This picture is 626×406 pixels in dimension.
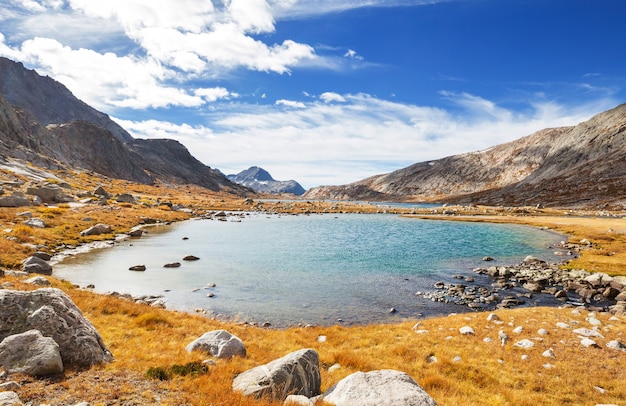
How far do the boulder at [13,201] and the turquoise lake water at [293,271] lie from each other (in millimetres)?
22187

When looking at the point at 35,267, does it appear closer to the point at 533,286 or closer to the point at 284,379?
the point at 284,379

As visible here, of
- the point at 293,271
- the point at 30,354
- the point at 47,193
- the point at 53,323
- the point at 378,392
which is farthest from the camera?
the point at 47,193

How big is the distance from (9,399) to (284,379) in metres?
6.40

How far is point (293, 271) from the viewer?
39.5 metres

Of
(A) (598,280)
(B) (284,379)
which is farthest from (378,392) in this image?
(A) (598,280)

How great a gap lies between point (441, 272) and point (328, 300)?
59.3 ft

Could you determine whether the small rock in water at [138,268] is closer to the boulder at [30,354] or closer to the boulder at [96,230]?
the boulder at [96,230]

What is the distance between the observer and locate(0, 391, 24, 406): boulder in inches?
284

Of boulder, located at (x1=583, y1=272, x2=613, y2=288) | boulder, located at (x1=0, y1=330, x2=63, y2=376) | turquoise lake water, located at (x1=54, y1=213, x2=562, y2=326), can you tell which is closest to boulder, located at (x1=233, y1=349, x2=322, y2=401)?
boulder, located at (x1=0, y1=330, x2=63, y2=376)

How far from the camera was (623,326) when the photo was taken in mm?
20531

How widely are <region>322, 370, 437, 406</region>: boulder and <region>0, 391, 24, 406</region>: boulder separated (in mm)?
7309

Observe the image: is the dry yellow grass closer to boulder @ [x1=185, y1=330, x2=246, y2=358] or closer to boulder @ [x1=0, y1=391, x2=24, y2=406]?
boulder @ [x1=185, y1=330, x2=246, y2=358]

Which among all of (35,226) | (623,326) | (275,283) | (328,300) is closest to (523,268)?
(623,326)

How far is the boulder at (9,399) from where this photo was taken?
7207 mm
